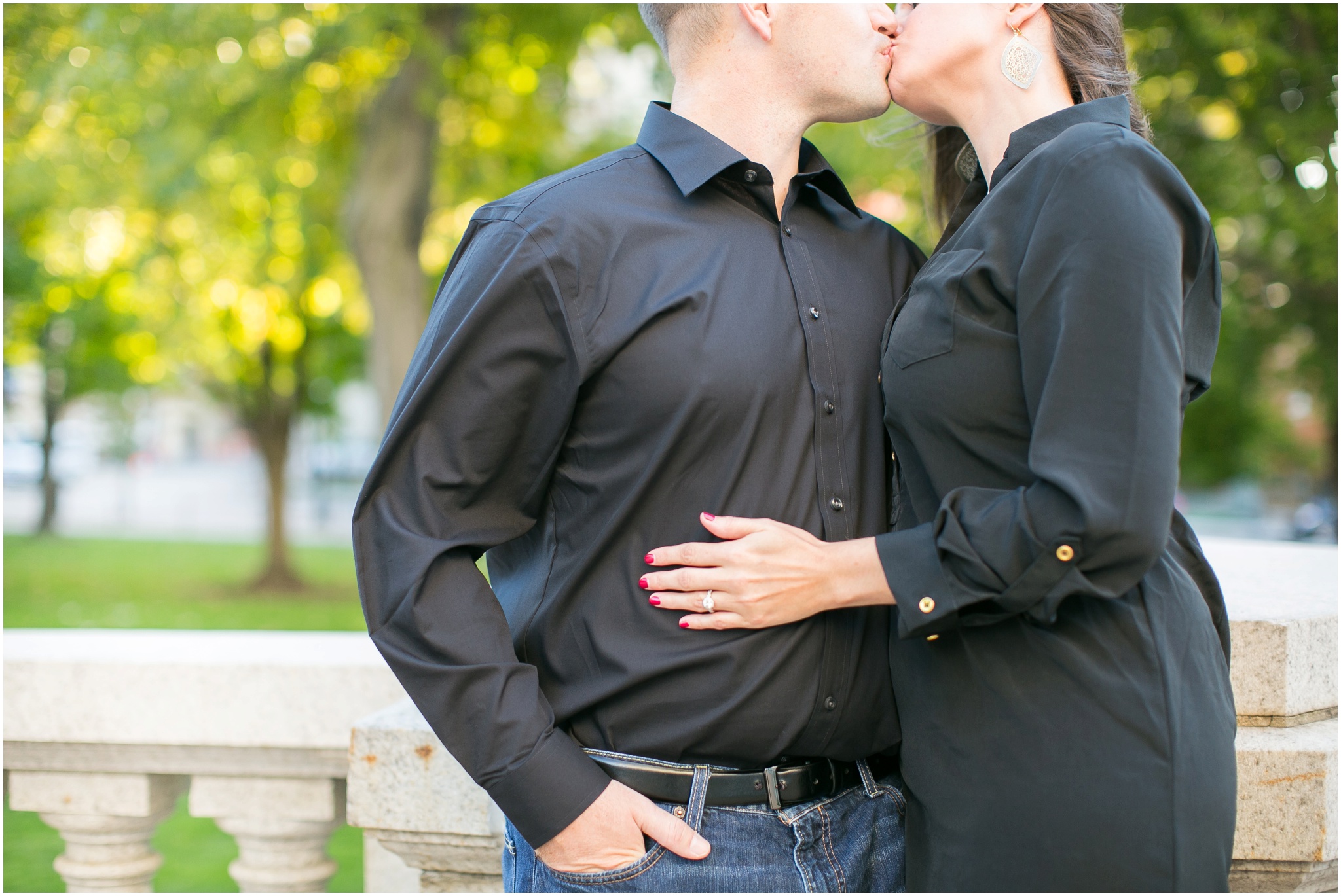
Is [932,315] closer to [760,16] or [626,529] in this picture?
[626,529]

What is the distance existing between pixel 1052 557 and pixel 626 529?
27.7 inches

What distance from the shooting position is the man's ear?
2.16 meters

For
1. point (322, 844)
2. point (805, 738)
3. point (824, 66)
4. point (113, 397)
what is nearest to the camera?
point (805, 738)

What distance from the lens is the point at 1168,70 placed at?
1104 centimetres

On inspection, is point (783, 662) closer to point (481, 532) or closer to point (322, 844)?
point (481, 532)

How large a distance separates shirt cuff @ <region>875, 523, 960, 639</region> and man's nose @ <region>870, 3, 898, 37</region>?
1.13 meters

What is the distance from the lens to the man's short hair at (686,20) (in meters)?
2.19

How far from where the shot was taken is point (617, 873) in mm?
1771

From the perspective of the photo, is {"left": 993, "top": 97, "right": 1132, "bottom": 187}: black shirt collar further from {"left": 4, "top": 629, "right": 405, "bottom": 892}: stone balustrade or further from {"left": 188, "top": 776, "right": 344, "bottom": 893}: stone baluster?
{"left": 188, "top": 776, "right": 344, "bottom": 893}: stone baluster

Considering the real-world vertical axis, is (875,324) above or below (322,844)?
above

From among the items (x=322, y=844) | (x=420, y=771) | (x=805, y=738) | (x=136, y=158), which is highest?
(x=136, y=158)

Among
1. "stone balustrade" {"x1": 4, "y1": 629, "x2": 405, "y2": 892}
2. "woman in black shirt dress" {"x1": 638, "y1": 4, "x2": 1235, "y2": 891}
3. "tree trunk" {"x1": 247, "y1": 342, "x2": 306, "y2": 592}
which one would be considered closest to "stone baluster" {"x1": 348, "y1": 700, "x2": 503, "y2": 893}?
"stone balustrade" {"x1": 4, "y1": 629, "x2": 405, "y2": 892}

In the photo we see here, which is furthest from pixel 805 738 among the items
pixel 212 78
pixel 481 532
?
pixel 212 78

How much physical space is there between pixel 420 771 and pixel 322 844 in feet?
2.28
